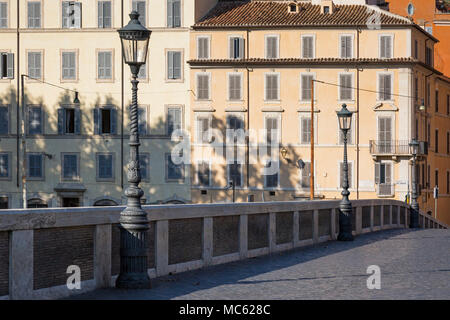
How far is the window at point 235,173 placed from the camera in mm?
64938

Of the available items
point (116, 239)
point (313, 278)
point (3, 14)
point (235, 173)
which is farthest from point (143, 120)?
point (116, 239)

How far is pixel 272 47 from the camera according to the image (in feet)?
216

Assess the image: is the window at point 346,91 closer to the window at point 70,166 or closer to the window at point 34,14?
the window at point 70,166

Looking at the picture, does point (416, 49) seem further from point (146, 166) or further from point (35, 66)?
point (35, 66)

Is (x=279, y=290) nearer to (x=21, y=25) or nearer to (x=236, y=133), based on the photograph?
(x=236, y=133)

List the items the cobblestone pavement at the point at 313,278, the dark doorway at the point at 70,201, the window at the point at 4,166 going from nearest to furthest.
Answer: the cobblestone pavement at the point at 313,278 → the window at the point at 4,166 → the dark doorway at the point at 70,201

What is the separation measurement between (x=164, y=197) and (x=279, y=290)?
51573mm

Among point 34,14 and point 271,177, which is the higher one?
point 34,14

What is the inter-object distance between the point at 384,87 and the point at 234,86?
380 inches

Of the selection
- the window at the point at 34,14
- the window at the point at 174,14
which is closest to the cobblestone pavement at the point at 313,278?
the window at the point at 174,14

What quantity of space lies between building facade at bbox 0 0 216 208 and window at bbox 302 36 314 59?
7.44 m

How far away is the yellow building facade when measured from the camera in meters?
64.5

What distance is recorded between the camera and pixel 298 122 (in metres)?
65.2

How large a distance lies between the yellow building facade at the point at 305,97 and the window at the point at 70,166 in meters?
7.73
